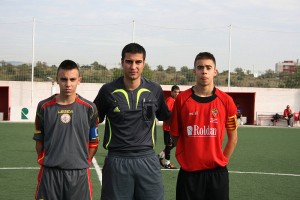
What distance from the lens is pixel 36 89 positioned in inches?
1240

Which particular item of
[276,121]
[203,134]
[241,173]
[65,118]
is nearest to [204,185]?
[203,134]

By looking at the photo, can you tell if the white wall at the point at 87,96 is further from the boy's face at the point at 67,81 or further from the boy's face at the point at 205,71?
the boy's face at the point at 205,71

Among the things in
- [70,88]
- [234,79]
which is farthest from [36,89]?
[70,88]

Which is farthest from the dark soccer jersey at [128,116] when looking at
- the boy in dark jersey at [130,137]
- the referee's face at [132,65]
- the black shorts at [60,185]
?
the black shorts at [60,185]

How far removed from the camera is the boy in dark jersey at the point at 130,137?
4.73 meters

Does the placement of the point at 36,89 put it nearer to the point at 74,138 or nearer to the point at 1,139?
the point at 1,139

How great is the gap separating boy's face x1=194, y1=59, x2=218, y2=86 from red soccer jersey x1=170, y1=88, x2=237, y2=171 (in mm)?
158

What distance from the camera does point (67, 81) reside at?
16.2 feet

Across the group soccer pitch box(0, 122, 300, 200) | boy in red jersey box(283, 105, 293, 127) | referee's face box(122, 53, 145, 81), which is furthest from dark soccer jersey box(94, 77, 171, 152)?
boy in red jersey box(283, 105, 293, 127)

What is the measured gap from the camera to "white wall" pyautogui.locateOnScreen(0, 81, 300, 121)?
1208 inches

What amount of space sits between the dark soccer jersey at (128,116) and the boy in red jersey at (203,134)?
33 centimetres

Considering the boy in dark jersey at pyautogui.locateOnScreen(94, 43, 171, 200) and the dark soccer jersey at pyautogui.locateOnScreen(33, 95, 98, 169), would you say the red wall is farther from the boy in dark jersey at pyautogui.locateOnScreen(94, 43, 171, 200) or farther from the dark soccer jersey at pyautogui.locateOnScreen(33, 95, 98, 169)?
the boy in dark jersey at pyautogui.locateOnScreen(94, 43, 171, 200)

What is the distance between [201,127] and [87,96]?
91.5 ft

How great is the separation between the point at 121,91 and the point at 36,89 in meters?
27.5
